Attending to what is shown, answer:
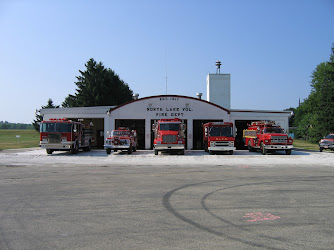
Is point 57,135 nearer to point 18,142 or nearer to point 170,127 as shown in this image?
point 170,127

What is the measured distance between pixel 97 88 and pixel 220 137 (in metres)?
43.2

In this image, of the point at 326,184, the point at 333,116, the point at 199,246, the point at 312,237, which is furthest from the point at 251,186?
the point at 333,116

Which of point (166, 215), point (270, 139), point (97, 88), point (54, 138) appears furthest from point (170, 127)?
point (97, 88)

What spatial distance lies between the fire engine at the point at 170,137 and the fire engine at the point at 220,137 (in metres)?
2.36

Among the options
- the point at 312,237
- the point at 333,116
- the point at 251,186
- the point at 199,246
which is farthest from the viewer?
the point at 333,116

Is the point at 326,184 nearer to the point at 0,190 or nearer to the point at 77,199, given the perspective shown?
the point at 77,199

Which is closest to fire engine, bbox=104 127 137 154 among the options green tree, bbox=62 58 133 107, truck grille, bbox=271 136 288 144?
truck grille, bbox=271 136 288 144

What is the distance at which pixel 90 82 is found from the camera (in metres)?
65.2

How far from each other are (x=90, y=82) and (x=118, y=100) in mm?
6713

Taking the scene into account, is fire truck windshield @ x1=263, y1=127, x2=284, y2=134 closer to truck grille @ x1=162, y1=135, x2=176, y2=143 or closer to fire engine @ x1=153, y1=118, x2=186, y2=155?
fire engine @ x1=153, y1=118, x2=186, y2=155

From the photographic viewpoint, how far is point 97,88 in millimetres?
64500

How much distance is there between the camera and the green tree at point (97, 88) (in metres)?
64.1

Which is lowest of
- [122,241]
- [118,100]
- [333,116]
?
[122,241]

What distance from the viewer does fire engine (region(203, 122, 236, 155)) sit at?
85.3ft
